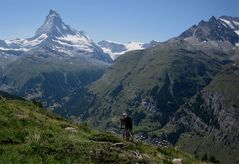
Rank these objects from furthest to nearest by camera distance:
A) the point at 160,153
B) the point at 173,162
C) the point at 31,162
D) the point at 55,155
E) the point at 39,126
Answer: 1. the point at 160,153
2. the point at 39,126
3. the point at 173,162
4. the point at 55,155
5. the point at 31,162

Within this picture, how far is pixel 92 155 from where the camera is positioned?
69.2 feet

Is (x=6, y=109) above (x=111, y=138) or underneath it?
above

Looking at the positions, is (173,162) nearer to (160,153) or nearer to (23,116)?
(160,153)

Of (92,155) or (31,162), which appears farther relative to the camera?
(92,155)

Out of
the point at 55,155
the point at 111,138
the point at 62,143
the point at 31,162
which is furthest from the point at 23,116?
the point at 31,162

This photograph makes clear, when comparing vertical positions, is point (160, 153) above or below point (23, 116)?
below

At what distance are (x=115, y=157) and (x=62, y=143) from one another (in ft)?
9.72

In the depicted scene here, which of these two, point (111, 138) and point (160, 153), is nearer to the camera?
point (111, 138)

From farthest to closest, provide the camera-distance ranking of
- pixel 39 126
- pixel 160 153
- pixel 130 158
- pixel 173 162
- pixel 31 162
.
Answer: pixel 160 153 < pixel 39 126 < pixel 173 162 < pixel 130 158 < pixel 31 162

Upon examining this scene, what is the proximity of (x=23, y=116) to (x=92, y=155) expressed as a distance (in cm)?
1025

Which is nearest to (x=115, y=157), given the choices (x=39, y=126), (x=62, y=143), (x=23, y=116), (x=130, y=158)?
(x=130, y=158)

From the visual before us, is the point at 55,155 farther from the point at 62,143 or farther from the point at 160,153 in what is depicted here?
the point at 160,153

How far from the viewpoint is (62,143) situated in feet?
73.3

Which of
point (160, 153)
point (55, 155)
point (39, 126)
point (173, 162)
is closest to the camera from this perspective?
point (55, 155)
